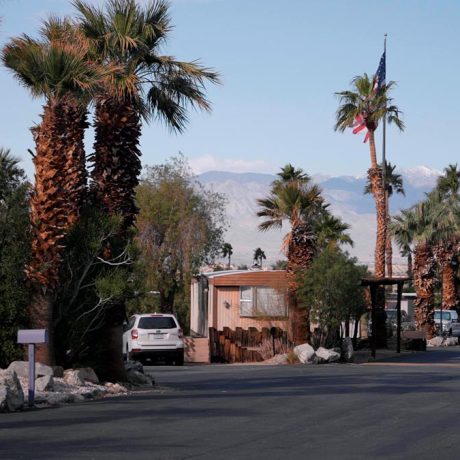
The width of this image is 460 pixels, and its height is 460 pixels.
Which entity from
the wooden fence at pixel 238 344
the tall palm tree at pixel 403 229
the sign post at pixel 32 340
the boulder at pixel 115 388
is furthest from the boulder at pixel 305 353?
the tall palm tree at pixel 403 229

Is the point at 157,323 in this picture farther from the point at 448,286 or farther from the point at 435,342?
the point at 448,286

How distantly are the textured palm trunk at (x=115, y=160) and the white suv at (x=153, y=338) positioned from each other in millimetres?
11972

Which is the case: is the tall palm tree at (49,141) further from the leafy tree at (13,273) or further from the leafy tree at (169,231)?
the leafy tree at (169,231)

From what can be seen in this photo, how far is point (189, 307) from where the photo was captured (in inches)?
2249

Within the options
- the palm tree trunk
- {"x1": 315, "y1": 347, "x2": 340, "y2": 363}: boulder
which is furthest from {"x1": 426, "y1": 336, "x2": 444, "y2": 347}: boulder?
{"x1": 315, "y1": 347, "x2": 340, "y2": 363}: boulder

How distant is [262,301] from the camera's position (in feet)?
150

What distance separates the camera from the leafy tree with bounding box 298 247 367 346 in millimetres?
36562

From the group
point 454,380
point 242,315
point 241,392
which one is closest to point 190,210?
point 242,315

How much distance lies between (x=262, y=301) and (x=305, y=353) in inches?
448

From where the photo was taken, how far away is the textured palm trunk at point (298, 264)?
3788 centimetres

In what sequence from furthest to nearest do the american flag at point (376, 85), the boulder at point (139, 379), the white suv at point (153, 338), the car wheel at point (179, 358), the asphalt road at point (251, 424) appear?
the american flag at point (376, 85), the car wheel at point (179, 358), the white suv at point (153, 338), the boulder at point (139, 379), the asphalt road at point (251, 424)

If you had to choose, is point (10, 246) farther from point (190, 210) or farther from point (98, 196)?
point (190, 210)

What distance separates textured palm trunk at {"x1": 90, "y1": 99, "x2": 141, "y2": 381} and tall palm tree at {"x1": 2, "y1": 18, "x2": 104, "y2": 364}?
1357mm

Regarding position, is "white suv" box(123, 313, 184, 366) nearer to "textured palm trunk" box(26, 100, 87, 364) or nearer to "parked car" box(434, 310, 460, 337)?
"textured palm trunk" box(26, 100, 87, 364)
